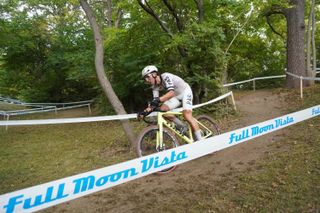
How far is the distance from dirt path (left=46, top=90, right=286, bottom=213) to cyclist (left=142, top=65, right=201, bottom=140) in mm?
814

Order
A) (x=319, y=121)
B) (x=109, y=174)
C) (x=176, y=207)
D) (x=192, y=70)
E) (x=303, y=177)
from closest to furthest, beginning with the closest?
(x=109, y=174), (x=176, y=207), (x=303, y=177), (x=319, y=121), (x=192, y=70)

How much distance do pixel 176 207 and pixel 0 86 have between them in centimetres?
3122

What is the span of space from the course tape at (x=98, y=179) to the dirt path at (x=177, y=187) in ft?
3.11

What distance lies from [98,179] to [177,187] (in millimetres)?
2264

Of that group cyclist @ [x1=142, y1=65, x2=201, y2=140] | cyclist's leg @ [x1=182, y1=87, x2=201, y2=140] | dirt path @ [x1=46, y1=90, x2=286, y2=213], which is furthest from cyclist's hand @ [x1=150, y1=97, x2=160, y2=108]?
dirt path @ [x1=46, y1=90, x2=286, y2=213]

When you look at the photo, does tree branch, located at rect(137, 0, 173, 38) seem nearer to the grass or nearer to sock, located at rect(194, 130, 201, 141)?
the grass

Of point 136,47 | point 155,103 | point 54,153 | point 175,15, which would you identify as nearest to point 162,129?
point 155,103

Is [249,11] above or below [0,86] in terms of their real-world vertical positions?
above

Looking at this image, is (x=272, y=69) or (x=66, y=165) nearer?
(x=66, y=165)

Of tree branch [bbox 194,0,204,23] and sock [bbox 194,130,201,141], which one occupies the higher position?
tree branch [bbox 194,0,204,23]

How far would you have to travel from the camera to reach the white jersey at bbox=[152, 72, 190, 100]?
5.77 m

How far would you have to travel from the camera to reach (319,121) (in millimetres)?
8156

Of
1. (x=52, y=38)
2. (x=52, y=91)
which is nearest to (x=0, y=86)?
(x=52, y=91)

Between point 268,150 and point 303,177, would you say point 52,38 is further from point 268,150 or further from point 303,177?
point 303,177
